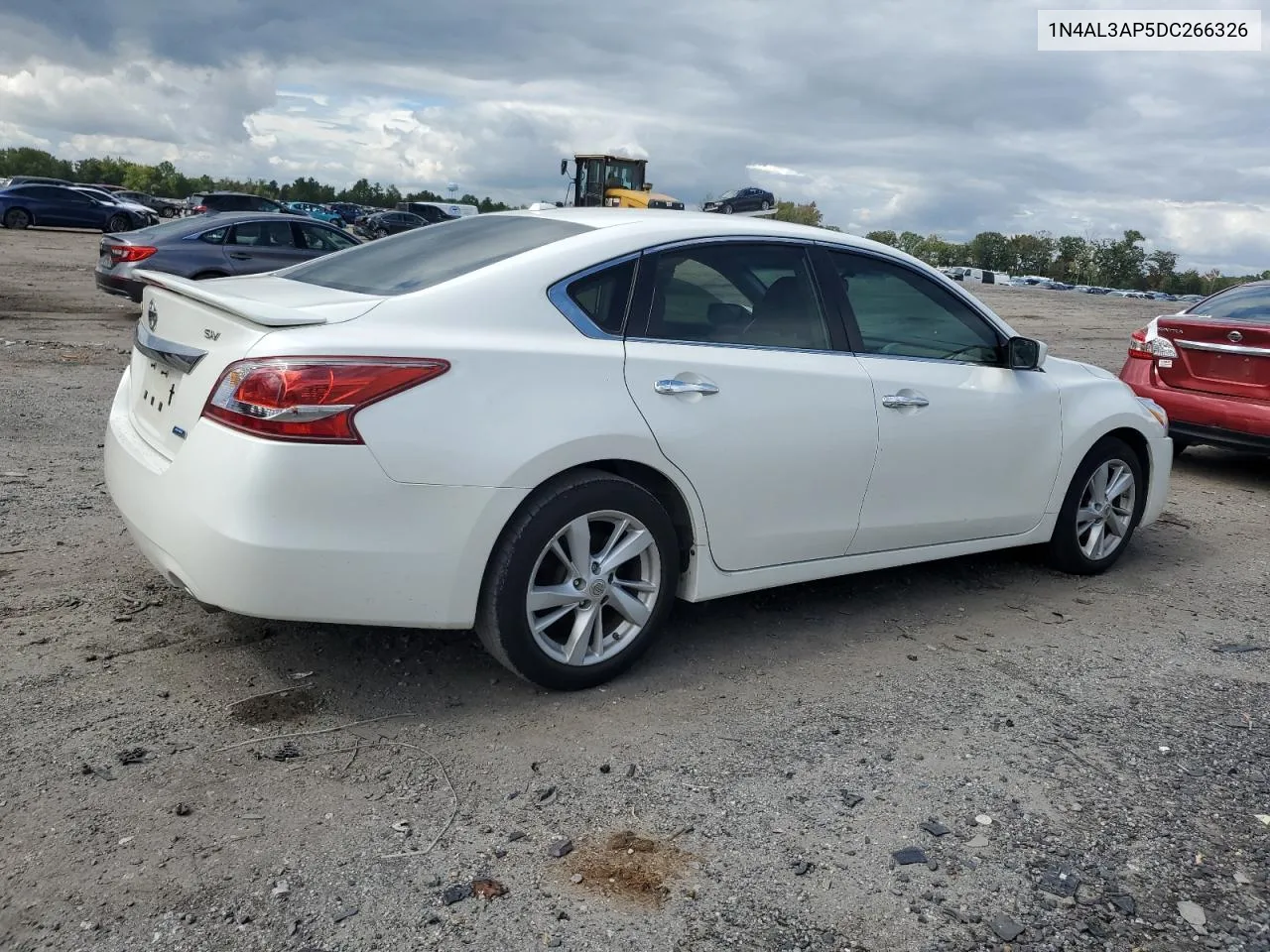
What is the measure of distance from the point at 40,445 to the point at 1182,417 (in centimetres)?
773

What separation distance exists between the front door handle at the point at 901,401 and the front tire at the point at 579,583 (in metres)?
1.15

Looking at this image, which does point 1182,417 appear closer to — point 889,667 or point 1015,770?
point 889,667

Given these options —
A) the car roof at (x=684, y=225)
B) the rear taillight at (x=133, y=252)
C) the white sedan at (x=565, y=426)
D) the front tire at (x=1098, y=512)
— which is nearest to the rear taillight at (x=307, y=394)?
the white sedan at (x=565, y=426)

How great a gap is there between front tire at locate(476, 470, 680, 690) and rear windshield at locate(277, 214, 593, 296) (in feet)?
2.87

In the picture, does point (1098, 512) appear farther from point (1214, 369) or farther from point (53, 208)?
point (53, 208)

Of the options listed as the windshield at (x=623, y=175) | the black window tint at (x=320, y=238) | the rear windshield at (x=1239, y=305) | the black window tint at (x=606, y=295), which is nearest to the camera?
the black window tint at (x=606, y=295)

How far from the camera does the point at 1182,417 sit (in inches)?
321

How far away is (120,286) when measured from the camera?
14250 millimetres

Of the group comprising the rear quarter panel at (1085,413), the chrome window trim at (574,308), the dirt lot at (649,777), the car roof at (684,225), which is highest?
the car roof at (684,225)

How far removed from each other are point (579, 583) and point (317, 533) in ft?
2.96

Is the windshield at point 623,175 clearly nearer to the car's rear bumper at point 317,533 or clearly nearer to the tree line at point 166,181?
the car's rear bumper at point 317,533

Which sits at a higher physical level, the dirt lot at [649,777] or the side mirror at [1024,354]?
the side mirror at [1024,354]

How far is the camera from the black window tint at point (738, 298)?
159 inches

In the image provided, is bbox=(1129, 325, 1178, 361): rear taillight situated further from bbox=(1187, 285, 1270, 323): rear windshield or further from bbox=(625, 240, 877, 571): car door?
bbox=(625, 240, 877, 571): car door
